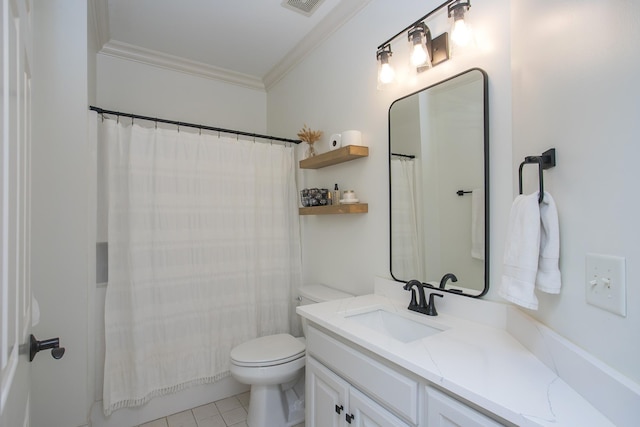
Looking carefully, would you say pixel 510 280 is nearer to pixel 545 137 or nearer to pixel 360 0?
pixel 545 137

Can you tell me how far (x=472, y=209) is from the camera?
136 centimetres

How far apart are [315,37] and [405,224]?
1659 mm

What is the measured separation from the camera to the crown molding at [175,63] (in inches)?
101

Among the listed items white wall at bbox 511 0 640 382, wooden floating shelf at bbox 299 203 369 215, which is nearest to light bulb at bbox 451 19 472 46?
white wall at bbox 511 0 640 382

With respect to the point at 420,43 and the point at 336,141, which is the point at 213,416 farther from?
the point at 420,43

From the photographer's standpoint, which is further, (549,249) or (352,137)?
(352,137)

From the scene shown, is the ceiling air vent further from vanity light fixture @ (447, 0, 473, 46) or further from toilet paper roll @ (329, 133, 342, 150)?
vanity light fixture @ (447, 0, 473, 46)

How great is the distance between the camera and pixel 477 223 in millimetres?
1336

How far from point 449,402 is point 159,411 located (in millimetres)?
Answer: 2028

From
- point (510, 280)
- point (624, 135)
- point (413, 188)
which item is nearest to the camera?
point (624, 135)

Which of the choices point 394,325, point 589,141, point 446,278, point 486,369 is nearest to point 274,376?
point 394,325

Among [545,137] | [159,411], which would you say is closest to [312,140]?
[545,137]

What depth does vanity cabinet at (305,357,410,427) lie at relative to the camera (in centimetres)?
109

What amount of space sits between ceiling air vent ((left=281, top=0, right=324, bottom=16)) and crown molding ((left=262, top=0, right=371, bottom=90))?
0.12 m
